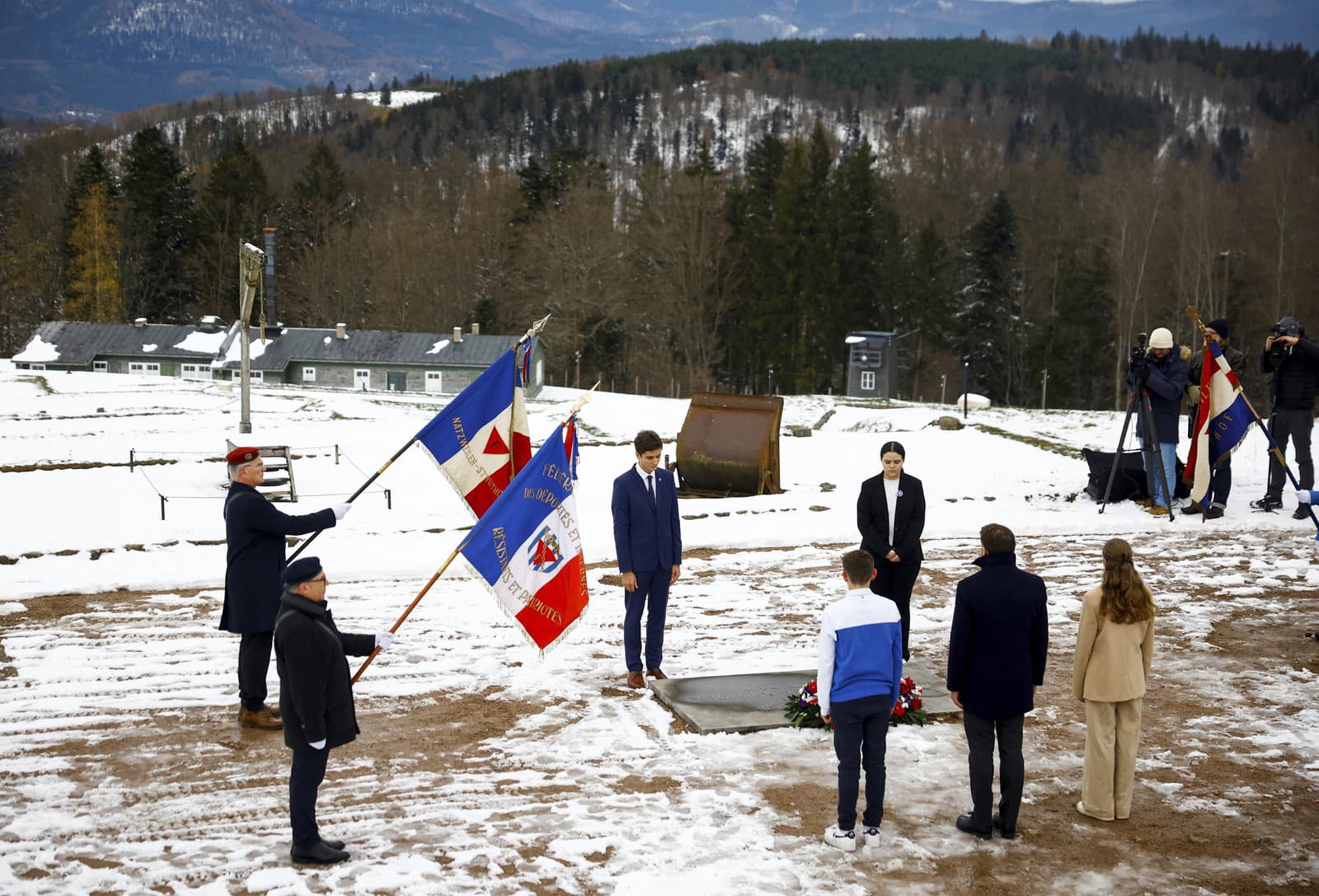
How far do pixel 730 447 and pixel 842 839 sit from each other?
12537 mm

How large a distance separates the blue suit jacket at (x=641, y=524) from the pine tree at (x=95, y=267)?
7155 cm

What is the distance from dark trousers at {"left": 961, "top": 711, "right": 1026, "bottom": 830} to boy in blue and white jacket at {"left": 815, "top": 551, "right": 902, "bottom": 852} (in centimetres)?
51

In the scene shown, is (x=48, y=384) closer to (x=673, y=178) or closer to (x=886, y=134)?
(x=673, y=178)

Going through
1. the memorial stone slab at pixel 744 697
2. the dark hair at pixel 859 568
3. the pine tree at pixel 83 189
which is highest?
the pine tree at pixel 83 189

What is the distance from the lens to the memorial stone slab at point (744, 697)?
8.20 metres

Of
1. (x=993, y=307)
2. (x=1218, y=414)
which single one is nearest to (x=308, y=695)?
(x=1218, y=414)

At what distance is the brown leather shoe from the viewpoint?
26.5 feet

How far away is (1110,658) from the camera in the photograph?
648cm

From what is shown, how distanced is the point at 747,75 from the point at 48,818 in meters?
184

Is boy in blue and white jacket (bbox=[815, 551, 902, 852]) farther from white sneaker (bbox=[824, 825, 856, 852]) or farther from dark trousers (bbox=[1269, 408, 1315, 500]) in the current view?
dark trousers (bbox=[1269, 408, 1315, 500])

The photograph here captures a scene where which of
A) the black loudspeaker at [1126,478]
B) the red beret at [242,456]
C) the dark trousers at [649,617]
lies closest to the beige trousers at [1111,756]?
the dark trousers at [649,617]

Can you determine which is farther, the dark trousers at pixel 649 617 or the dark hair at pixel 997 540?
the dark trousers at pixel 649 617

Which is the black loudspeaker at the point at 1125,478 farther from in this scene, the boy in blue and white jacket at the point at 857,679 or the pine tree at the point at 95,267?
the pine tree at the point at 95,267

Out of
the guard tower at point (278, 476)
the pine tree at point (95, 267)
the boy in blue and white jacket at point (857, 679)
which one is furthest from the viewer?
the pine tree at point (95, 267)
